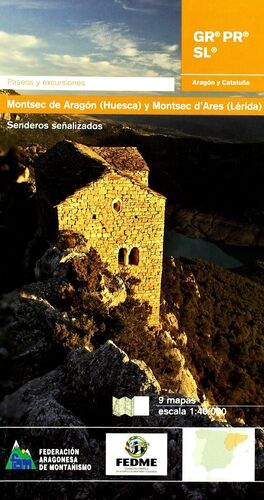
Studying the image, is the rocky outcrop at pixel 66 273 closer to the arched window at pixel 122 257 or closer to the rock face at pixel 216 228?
the arched window at pixel 122 257

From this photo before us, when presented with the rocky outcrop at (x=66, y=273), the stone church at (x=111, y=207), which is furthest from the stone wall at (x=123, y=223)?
the rocky outcrop at (x=66, y=273)

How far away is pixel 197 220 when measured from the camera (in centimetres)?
742

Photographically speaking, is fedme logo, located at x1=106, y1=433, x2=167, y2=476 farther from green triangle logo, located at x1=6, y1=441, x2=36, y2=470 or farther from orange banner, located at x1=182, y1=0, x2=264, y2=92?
orange banner, located at x1=182, y1=0, x2=264, y2=92

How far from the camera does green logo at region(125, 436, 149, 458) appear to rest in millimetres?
3367

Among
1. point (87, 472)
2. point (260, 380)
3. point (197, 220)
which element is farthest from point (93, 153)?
point (87, 472)

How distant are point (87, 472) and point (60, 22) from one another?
2.99 m

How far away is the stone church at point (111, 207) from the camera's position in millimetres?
4918

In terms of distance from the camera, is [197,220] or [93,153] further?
[197,220]

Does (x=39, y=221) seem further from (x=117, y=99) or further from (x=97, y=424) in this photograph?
(x=97, y=424)

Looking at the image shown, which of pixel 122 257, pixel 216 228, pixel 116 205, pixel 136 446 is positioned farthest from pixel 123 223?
pixel 216 228

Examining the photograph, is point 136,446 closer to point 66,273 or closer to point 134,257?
point 66,273

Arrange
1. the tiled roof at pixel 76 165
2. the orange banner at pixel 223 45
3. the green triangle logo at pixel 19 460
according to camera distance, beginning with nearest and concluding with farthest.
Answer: the green triangle logo at pixel 19 460 → the orange banner at pixel 223 45 → the tiled roof at pixel 76 165

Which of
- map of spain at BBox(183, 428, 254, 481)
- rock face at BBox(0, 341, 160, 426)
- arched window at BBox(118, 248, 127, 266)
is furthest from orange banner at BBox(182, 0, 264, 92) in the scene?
map of spain at BBox(183, 428, 254, 481)

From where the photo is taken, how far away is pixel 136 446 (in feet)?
11.1
